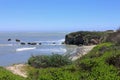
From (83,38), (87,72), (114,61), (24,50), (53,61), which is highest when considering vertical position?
(114,61)

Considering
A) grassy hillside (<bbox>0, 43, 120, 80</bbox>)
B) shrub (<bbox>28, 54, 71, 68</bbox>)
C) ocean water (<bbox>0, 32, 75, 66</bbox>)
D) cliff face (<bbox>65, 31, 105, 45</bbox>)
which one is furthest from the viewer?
cliff face (<bbox>65, 31, 105, 45</bbox>)

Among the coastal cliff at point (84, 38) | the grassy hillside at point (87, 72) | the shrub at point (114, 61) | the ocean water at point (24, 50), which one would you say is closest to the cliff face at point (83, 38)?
the coastal cliff at point (84, 38)

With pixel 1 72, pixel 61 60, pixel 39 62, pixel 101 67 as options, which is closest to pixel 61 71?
pixel 101 67

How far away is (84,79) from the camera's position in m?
9.01

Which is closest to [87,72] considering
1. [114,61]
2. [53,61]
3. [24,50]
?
[114,61]

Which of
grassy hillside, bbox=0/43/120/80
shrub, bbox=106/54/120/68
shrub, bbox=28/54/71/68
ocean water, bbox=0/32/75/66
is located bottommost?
ocean water, bbox=0/32/75/66

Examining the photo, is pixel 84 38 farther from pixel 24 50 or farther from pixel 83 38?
pixel 24 50

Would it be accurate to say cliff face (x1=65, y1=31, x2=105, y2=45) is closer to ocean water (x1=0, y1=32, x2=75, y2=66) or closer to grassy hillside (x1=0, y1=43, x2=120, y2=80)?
ocean water (x1=0, y1=32, x2=75, y2=66)

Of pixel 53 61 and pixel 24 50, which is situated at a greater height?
pixel 53 61

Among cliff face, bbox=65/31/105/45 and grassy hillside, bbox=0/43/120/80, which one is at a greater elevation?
grassy hillside, bbox=0/43/120/80

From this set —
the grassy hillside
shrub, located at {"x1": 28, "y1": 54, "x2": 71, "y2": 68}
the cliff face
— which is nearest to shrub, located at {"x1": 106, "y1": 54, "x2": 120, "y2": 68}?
the grassy hillside

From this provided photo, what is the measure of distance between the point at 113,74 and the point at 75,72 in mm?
1270

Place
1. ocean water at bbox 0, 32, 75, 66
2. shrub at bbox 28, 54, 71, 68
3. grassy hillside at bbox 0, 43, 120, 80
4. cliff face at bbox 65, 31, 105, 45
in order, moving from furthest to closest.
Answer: cliff face at bbox 65, 31, 105, 45 < ocean water at bbox 0, 32, 75, 66 < shrub at bbox 28, 54, 71, 68 < grassy hillside at bbox 0, 43, 120, 80

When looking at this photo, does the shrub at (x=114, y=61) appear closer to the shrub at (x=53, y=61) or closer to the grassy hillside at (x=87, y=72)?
the grassy hillside at (x=87, y=72)
